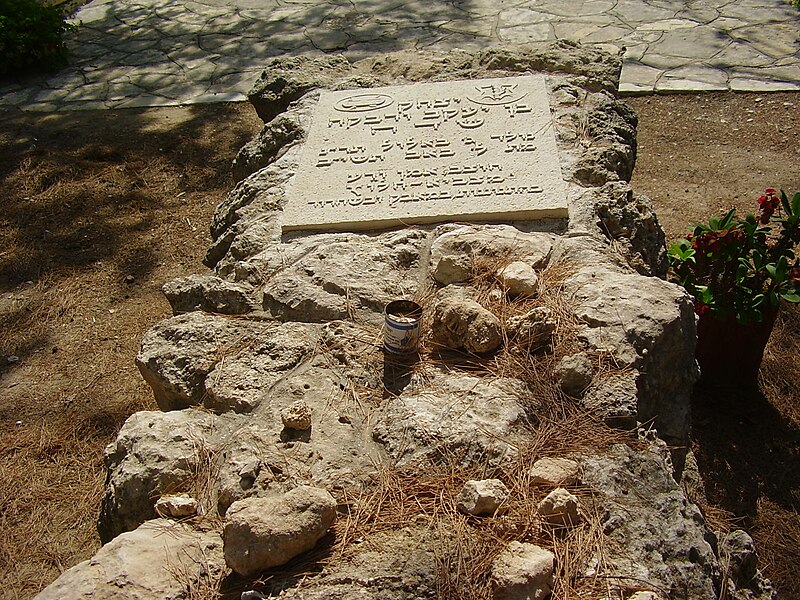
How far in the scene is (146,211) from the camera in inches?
198

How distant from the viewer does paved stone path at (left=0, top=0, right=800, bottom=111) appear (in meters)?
6.17

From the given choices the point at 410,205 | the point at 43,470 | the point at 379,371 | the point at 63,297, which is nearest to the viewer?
the point at 379,371

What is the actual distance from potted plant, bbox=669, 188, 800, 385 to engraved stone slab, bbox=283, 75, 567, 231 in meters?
0.80

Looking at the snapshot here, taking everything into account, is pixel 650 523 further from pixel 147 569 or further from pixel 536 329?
pixel 147 569

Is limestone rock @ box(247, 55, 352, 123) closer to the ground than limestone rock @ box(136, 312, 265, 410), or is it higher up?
higher up

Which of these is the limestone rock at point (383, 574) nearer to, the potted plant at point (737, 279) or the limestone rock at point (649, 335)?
the limestone rock at point (649, 335)

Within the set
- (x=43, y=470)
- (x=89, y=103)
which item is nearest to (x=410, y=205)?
(x=43, y=470)

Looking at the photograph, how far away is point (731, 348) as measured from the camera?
11.4 feet

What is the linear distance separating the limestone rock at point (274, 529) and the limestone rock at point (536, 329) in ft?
2.71

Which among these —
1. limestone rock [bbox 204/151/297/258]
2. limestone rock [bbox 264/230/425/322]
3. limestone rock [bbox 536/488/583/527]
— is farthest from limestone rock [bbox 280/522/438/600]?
limestone rock [bbox 204/151/297/258]

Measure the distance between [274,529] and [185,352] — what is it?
940 mm

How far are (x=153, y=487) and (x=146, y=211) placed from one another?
3.24 m

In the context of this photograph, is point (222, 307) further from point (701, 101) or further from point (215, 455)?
point (701, 101)

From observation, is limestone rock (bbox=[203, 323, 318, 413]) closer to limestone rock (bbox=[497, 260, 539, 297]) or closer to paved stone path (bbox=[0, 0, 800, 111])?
limestone rock (bbox=[497, 260, 539, 297])
